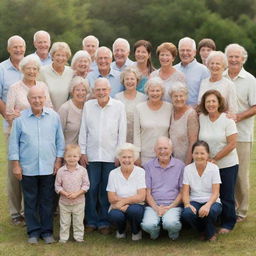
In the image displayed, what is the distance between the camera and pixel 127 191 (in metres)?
6.93

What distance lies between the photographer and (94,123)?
713 cm

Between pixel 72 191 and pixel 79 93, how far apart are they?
1211 mm

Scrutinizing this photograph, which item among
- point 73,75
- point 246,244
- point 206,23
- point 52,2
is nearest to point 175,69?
point 73,75

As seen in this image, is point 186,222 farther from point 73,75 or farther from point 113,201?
point 73,75

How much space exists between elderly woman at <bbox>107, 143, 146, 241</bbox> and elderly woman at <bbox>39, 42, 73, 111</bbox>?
3.94 feet

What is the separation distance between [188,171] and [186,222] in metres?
0.60

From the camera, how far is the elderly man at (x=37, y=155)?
6.78 meters

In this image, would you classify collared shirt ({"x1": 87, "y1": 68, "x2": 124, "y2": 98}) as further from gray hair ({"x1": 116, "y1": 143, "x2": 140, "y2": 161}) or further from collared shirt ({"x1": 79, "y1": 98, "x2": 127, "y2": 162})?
gray hair ({"x1": 116, "y1": 143, "x2": 140, "y2": 161})

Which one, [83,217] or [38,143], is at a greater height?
[38,143]

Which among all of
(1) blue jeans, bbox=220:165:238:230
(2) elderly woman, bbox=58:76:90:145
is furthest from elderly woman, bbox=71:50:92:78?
(1) blue jeans, bbox=220:165:238:230

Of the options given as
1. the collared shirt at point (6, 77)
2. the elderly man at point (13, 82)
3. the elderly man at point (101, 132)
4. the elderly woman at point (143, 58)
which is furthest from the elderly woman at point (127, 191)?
the collared shirt at point (6, 77)

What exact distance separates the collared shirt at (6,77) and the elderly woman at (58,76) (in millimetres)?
425

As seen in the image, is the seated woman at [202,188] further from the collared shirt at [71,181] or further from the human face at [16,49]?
the human face at [16,49]

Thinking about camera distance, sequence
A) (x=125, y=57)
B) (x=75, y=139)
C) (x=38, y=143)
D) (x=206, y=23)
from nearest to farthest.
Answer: (x=38, y=143), (x=75, y=139), (x=125, y=57), (x=206, y=23)
